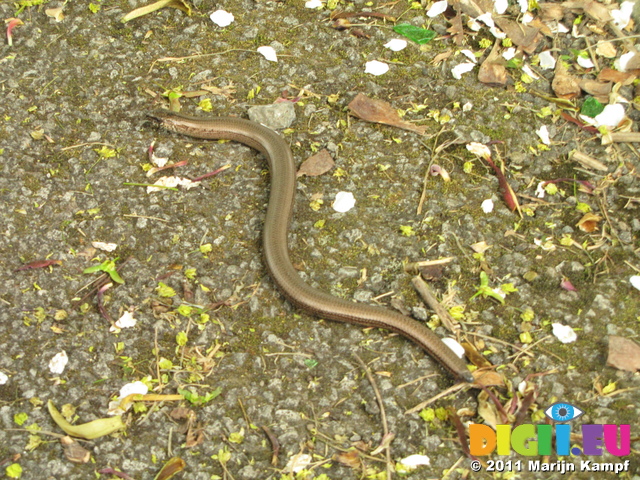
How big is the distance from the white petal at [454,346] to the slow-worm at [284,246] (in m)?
0.07

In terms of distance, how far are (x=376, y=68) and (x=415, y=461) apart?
3042 millimetres

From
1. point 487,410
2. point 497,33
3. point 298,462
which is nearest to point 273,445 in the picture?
point 298,462

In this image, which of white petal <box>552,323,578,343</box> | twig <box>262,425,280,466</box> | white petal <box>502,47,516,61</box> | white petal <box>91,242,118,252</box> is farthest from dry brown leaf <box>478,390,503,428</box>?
white petal <box>502,47,516,61</box>

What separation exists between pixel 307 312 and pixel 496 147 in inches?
74.9

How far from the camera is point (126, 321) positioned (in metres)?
3.45

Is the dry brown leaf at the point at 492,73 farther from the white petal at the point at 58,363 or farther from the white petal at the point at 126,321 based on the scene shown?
the white petal at the point at 58,363

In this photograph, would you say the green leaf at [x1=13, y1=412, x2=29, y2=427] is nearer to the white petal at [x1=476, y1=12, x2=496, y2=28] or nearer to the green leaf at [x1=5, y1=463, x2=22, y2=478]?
the green leaf at [x1=5, y1=463, x2=22, y2=478]

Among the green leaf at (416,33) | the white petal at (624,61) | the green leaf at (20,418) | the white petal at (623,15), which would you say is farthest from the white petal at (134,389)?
the white petal at (623,15)

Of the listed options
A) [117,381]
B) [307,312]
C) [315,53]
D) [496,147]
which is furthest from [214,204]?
[496,147]

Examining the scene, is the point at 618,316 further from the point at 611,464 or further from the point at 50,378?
the point at 50,378

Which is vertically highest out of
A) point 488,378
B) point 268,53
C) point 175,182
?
point 268,53

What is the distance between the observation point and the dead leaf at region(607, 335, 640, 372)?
3336 mm

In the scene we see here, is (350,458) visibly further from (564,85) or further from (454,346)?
(564,85)

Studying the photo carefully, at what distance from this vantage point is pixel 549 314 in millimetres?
3566
